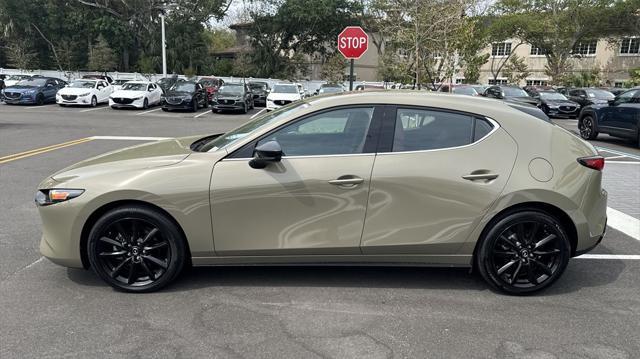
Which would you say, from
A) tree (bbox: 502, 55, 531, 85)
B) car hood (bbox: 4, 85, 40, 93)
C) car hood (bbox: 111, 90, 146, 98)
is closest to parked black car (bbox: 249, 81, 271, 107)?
car hood (bbox: 111, 90, 146, 98)

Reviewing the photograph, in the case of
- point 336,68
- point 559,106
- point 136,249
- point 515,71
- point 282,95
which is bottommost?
point 136,249

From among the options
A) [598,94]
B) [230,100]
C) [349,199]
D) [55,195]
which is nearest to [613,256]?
[349,199]

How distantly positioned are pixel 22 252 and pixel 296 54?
46980 mm

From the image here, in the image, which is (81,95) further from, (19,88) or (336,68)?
(336,68)

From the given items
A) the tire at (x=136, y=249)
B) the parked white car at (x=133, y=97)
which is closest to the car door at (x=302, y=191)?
the tire at (x=136, y=249)

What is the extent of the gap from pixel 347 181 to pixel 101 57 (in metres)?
42.6

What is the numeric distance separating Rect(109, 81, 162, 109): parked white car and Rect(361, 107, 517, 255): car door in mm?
22104

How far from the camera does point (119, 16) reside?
146 ft

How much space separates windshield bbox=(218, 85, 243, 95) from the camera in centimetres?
2417

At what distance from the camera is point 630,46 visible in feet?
165

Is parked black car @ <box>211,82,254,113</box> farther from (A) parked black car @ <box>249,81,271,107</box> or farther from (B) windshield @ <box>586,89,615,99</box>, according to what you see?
(B) windshield @ <box>586,89,615,99</box>

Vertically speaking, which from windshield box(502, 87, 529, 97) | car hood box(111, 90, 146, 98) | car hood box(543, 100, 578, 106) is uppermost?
windshield box(502, 87, 529, 97)

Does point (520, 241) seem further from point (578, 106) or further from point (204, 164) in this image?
point (578, 106)

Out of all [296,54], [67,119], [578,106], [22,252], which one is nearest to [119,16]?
[296,54]
